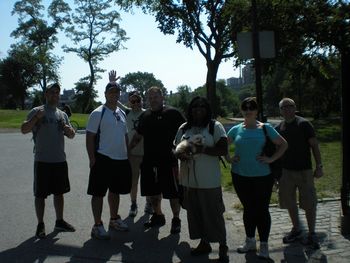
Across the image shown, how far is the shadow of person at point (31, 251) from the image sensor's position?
17.3ft

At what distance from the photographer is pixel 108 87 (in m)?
6.38

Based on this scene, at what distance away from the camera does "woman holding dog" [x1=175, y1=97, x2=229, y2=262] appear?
512cm

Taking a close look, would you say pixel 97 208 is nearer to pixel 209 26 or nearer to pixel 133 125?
pixel 133 125

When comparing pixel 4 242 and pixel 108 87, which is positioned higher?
pixel 108 87

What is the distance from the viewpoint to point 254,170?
17.3 feet

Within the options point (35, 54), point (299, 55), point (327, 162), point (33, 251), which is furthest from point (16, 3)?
point (33, 251)

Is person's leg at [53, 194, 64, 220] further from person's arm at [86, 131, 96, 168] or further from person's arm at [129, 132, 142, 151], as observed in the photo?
person's arm at [129, 132, 142, 151]

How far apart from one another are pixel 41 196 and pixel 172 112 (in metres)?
2.08

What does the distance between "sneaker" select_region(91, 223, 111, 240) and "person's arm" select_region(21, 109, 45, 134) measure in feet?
5.02

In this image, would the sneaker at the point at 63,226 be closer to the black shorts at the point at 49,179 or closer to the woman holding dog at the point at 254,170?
the black shorts at the point at 49,179

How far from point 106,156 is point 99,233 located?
991 mm

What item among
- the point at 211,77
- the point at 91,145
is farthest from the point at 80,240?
the point at 211,77

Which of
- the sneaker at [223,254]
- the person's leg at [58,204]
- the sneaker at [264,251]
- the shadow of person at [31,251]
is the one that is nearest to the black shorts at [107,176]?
the person's leg at [58,204]

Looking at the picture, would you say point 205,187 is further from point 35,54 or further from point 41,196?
point 35,54
